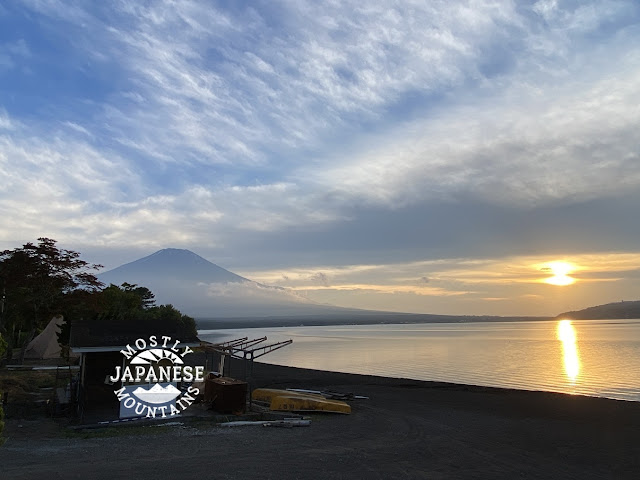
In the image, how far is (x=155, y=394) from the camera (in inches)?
710

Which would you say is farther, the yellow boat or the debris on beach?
the yellow boat

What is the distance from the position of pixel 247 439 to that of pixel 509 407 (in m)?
15.2

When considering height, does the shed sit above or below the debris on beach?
above

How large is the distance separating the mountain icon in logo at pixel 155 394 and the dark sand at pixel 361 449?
199cm

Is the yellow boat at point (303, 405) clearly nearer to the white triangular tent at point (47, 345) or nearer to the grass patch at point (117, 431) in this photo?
the grass patch at point (117, 431)

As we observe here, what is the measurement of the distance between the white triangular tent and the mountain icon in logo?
86.6 ft

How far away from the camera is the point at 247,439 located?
14.9 meters

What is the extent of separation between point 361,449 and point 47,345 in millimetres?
35532

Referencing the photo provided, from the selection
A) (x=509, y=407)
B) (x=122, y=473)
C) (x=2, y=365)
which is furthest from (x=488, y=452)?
(x=2, y=365)

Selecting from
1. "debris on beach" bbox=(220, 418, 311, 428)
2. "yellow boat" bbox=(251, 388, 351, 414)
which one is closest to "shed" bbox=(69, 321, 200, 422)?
"debris on beach" bbox=(220, 418, 311, 428)

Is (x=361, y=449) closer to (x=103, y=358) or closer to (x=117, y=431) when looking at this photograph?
(x=117, y=431)

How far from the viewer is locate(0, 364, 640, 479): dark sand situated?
38.3ft

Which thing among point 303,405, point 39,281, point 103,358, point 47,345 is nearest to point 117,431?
point 103,358

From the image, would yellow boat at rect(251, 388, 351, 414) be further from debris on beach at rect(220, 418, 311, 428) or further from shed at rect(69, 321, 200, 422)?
shed at rect(69, 321, 200, 422)
